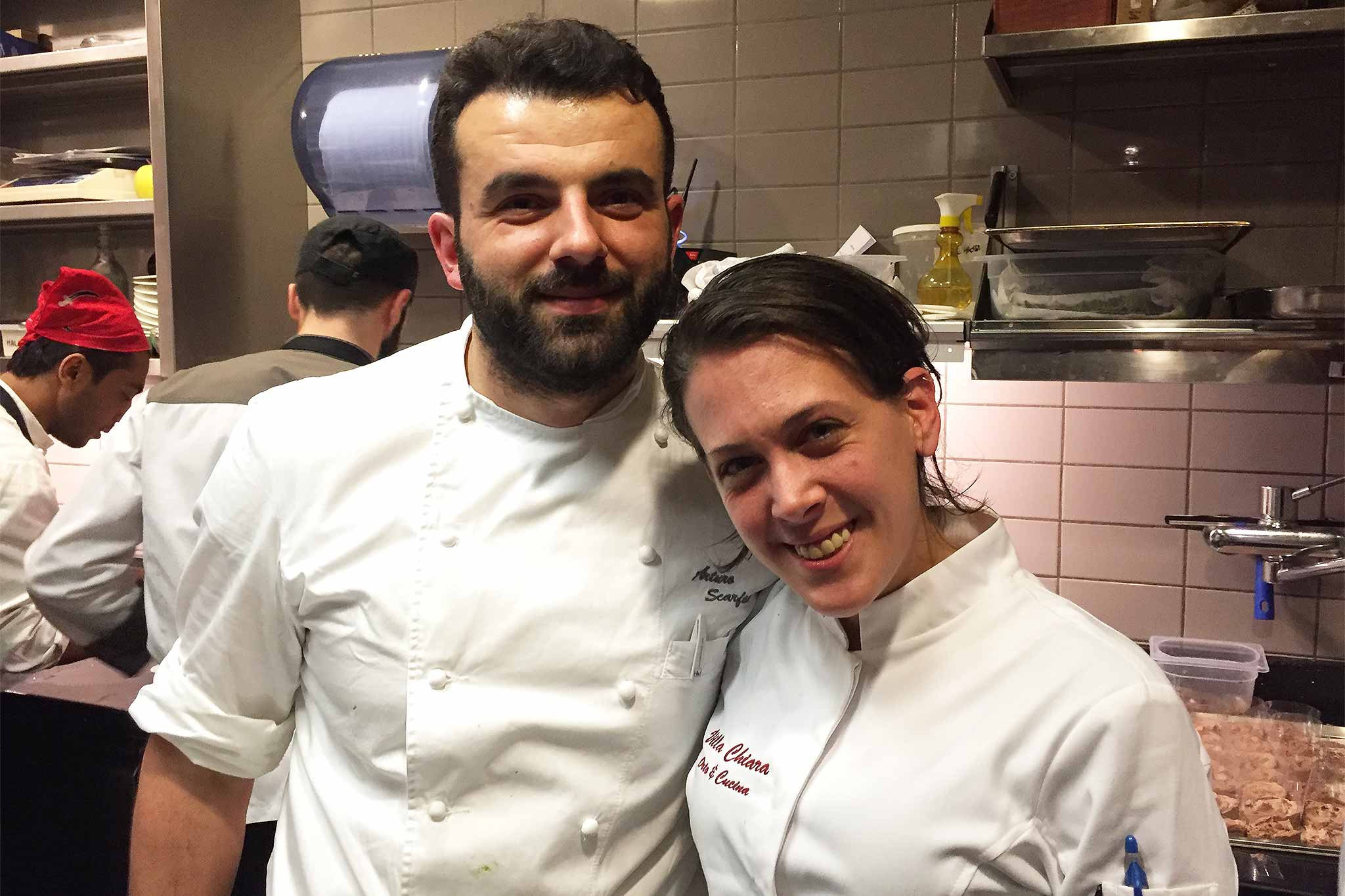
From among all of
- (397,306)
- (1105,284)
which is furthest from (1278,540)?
(397,306)

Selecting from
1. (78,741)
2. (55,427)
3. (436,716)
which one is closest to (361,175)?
(55,427)

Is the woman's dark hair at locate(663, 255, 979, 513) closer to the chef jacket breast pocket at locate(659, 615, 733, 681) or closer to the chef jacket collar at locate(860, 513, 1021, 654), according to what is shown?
the chef jacket collar at locate(860, 513, 1021, 654)

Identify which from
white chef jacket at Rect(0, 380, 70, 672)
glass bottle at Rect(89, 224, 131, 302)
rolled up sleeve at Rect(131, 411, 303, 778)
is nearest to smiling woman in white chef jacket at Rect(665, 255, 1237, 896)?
rolled up sleeve at Rect(131, 411, 303, 778)

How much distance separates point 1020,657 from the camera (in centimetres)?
94

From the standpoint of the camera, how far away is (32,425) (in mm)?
2453

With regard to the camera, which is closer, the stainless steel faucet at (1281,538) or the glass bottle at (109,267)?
the stainless steel faucet at (1281,538)

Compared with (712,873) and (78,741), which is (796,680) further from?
(78,741)

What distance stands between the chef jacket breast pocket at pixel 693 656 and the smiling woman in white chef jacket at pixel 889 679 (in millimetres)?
87

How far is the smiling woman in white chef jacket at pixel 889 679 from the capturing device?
87 centimetres

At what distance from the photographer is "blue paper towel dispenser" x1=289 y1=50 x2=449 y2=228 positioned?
228 centimetres

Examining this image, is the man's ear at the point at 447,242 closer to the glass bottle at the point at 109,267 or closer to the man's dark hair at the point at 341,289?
the man's dark hair at the point at 341,289

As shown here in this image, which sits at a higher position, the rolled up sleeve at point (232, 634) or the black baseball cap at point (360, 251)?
the black baseball cap at point (360, 251)

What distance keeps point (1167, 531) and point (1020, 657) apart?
1568 mm

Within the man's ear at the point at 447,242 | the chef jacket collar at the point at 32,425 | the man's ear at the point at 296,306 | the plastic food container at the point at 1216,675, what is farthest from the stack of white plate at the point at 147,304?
the plastic food container at the point at 1216,675
